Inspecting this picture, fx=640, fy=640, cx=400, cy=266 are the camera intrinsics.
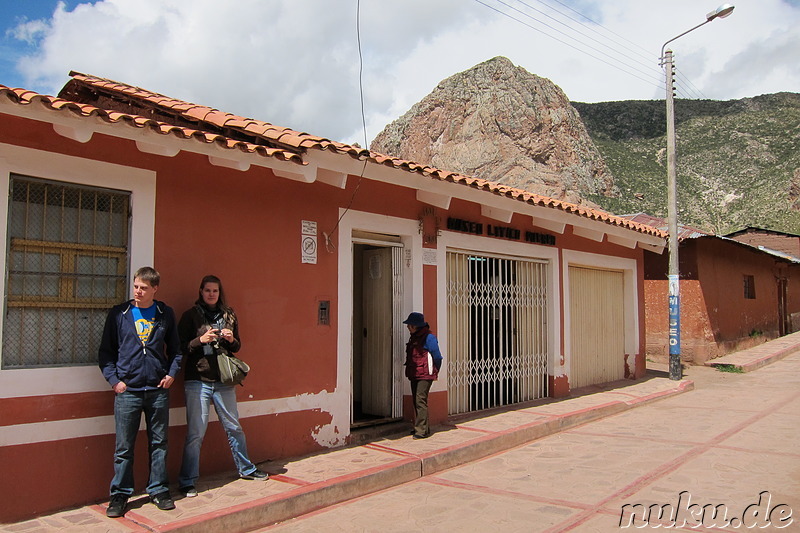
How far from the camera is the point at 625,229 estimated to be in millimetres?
10922

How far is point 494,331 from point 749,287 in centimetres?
1371

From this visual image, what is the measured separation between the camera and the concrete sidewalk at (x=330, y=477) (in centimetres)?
439

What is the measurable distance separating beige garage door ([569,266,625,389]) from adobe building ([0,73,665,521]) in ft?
2.01

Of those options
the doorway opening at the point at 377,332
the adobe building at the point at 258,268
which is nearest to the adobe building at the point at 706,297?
the adobe building at the point at 258,268

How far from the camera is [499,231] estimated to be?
29.6ft

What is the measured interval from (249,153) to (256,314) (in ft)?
5.01

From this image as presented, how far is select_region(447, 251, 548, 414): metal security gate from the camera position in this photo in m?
8.47

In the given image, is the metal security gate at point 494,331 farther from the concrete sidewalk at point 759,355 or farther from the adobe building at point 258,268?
the concrete sidewalk at point 759,355

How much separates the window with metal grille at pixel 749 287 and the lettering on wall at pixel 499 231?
462 inches

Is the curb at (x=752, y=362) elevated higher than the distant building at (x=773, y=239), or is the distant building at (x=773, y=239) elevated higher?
the distant building at (x=773, y=239)

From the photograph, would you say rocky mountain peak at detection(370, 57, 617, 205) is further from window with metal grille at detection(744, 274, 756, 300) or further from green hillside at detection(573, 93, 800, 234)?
window with metal grille at detection(744, 274, 756, 300)

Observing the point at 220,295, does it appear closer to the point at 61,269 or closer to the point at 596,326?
the point at 61,269

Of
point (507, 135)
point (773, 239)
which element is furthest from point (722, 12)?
point (507, 135)

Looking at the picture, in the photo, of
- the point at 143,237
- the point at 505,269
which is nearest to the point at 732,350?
the point at 505,269
